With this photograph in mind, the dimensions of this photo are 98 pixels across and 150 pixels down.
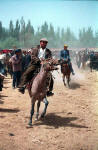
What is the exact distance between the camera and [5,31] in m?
87.6

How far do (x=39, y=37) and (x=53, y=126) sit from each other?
330 feet

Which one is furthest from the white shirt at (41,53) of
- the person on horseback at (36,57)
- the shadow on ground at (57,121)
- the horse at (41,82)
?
the shadow on ground at (57,121)

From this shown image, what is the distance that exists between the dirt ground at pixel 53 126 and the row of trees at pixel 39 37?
151 feet

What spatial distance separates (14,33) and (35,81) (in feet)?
260

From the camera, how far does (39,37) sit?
106 meters

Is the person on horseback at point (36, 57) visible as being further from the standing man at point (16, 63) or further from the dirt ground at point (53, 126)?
the standing man at point (16, 63)

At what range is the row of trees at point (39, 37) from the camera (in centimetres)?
8062

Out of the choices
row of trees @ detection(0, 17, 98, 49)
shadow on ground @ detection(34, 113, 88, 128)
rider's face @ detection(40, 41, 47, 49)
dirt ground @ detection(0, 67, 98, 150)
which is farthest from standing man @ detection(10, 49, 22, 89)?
row of trees @ detection(0, 17, 98, 49)

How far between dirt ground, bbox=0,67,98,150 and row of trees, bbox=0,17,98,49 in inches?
1809

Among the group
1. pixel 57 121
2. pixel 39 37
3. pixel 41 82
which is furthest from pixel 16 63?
pixel 39 37

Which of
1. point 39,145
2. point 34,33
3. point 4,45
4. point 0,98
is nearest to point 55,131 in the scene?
point 39,145

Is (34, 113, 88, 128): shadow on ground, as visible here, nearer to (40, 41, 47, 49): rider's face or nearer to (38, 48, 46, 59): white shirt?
(38, 48, 46, 59): white shirt

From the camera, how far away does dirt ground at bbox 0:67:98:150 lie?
5824 millimetres

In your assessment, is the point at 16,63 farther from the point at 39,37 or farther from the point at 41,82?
the point at 39,37
